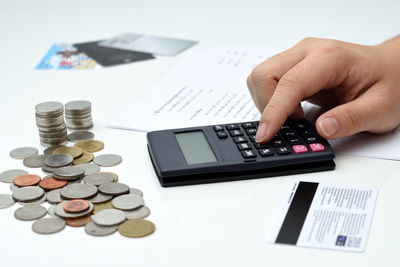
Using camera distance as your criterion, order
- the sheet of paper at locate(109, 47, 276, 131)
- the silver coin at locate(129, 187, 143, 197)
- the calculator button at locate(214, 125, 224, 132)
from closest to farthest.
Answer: the silver coin at locate(129, 187, 143, 197) → the calculator button at locate(214, 125, 224, 132) → the sheet of paper at locate(109, 47, 276, 131)

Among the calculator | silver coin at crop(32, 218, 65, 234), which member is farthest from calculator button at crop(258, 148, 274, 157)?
silver coin at crop(32, 218, 65, 234)

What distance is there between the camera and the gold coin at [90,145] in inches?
36.0

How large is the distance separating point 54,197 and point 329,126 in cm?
39

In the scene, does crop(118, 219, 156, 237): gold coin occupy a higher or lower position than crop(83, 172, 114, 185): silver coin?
lower

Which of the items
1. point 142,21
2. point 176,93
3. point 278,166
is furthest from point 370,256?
point 142,21

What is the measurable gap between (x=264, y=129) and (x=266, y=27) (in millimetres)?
766

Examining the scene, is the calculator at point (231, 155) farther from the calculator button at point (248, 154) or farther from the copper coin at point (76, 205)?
the copper coin at point (76, 205)

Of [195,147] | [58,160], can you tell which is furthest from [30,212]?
[195,147]

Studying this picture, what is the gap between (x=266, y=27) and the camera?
157cm

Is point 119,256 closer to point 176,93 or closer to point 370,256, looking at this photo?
point 370,256

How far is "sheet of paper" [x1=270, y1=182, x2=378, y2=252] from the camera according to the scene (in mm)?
682

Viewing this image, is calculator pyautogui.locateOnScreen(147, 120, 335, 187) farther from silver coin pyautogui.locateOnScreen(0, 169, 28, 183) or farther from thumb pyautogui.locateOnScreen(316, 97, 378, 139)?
silver coin pyautogui.locateOnScreen(0, 169, 28, 183)

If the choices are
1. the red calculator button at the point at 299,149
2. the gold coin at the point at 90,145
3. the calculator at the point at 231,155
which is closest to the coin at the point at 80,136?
the gold coin at the point at 90,145

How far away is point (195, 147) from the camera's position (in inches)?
33.4
